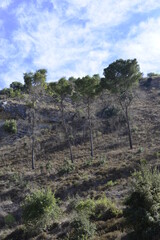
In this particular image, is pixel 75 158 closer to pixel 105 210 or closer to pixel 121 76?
pixel 121 76

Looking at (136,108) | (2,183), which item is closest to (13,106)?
(136,108)

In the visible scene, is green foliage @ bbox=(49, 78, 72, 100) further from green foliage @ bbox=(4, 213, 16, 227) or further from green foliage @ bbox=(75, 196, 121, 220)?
green foliage @ bbox=(75, 196, 121, 220)

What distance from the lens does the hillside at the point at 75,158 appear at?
12.3 meters

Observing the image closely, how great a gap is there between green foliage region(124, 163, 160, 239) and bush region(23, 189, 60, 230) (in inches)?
165

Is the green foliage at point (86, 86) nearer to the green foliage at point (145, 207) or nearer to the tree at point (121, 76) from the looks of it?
the tree at point (121, 76)

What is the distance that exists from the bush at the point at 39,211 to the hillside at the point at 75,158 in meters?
0.47

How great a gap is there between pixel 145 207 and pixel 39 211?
16.5 feet

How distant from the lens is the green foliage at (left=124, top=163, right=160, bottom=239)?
6214mm

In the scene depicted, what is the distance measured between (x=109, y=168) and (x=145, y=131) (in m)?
14.5

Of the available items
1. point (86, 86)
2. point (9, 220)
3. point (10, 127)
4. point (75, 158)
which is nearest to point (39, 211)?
point (9, 220)

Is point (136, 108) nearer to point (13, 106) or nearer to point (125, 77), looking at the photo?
point (125, 77)

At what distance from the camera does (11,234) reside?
1060 cm

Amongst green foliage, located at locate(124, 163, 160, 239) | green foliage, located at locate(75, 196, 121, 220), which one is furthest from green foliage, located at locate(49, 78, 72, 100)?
green foliage, located at locate(124, 163, 160, 239)

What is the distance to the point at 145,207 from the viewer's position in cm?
652
